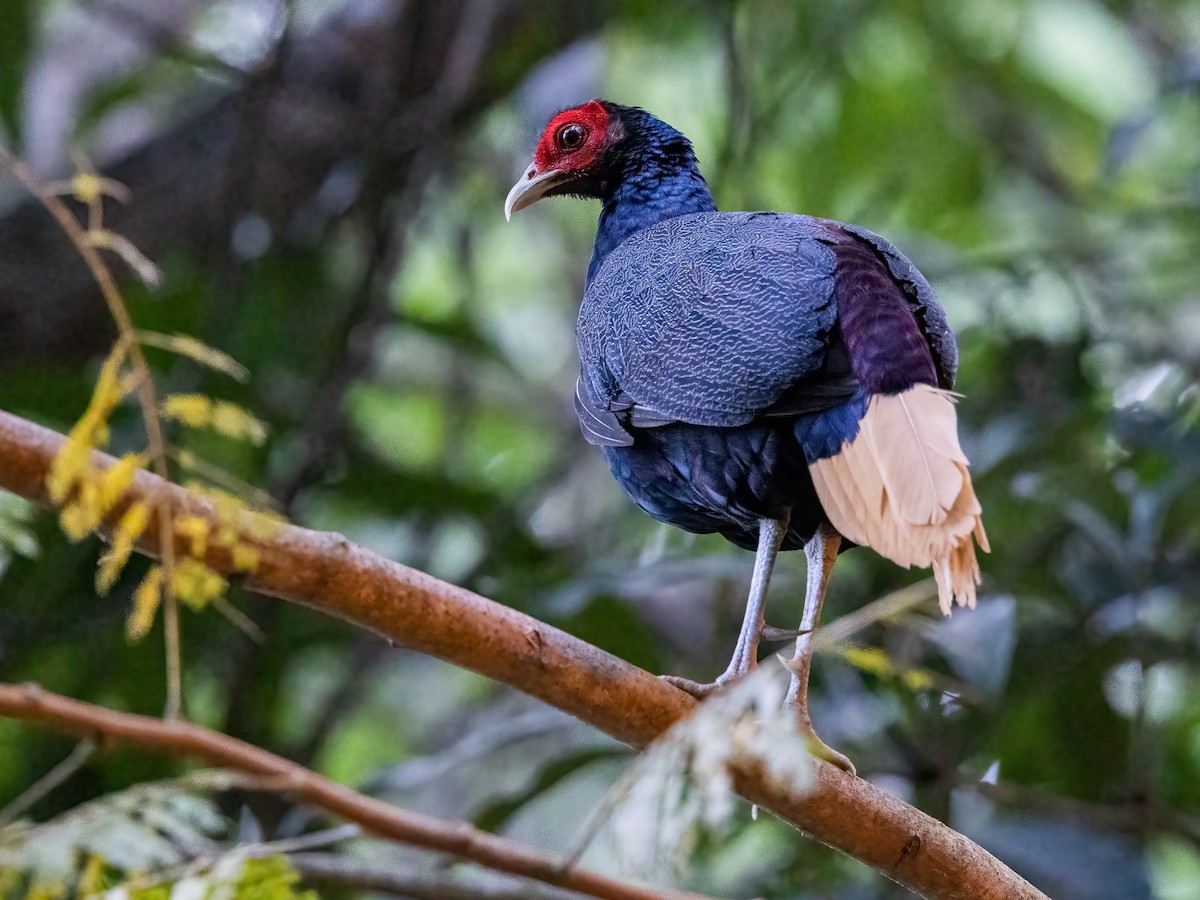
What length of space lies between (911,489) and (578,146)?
4.80 feet

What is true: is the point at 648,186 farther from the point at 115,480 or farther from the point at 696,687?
the point at 115,480

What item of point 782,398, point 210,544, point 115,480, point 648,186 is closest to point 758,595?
point 782,398

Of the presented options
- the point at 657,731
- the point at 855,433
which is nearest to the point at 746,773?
the point at 657,731

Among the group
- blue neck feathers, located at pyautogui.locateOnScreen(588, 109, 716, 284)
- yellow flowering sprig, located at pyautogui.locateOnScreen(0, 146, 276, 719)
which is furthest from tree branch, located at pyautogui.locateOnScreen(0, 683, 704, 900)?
blue neck feathers, located at pyautogui.locateOnScreen(588, 109, 716, 284)

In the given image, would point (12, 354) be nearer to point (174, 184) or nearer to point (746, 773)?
point (174, 184)

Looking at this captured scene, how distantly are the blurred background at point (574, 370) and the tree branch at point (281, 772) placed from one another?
5.89ft

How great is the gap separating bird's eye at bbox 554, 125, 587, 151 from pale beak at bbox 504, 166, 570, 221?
6 centimetres

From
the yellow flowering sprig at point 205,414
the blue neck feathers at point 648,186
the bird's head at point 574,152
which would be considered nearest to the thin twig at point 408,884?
the blue neck feathers at point 648,186

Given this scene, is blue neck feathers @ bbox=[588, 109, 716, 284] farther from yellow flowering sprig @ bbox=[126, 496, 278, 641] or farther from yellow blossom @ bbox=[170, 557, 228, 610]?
yellow blossom @ bbox=[170, 557, 228, 610]

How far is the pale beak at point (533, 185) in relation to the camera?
3.16 meters

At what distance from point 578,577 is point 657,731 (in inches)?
69.9

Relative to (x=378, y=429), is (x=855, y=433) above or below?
below

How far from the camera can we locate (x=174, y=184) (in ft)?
15.0

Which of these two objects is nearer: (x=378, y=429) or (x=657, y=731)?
(x=657, y=731)
